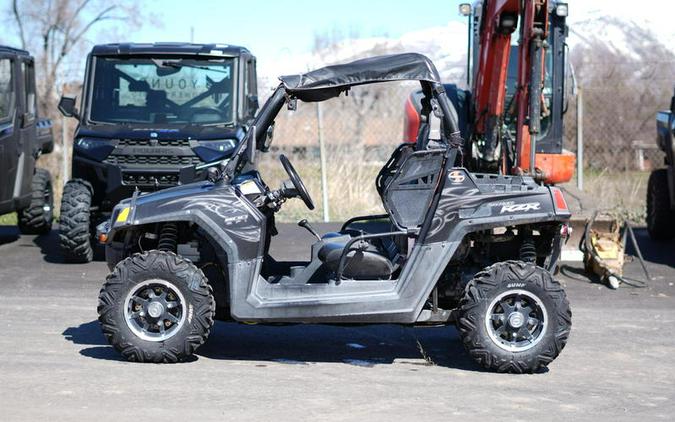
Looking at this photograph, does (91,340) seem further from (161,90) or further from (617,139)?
(617,139)

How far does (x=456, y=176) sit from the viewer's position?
7.56 metres

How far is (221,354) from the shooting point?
809cm

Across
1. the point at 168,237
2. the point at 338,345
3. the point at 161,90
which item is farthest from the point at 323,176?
the point at 168,237

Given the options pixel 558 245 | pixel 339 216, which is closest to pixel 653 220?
pixel 339 216

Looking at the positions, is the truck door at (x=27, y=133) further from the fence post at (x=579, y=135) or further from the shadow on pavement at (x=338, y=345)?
the fence post at (x=579, y=135)

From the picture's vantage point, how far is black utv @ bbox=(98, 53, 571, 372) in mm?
7480

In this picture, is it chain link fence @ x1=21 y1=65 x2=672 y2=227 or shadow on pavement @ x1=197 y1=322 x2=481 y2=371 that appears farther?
chain link fence @ x1=21 y1=65 x2=672 y2=227

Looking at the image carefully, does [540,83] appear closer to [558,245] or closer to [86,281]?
[558,245]

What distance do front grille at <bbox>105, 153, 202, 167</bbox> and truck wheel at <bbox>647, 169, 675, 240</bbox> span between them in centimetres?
590

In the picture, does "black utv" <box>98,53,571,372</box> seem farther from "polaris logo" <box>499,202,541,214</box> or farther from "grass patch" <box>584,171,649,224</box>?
"grass patch" <box>584,171,649,224</box>

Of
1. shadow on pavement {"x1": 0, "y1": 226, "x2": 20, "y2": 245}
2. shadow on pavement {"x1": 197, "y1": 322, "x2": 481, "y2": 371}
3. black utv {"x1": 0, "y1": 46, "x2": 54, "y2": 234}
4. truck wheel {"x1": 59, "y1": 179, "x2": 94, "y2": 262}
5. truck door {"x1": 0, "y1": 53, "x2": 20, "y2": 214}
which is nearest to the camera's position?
shadow on pavement {"x1": 197, "y1": 322, "x2": 481, "y2": 371}

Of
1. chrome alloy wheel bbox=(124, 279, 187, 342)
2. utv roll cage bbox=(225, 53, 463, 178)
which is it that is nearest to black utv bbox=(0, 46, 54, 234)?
chrome alloy wheel bbox=(124, 279, 187, 342)

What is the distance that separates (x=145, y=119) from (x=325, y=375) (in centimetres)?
593

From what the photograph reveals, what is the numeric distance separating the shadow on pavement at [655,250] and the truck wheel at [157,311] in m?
6.96
